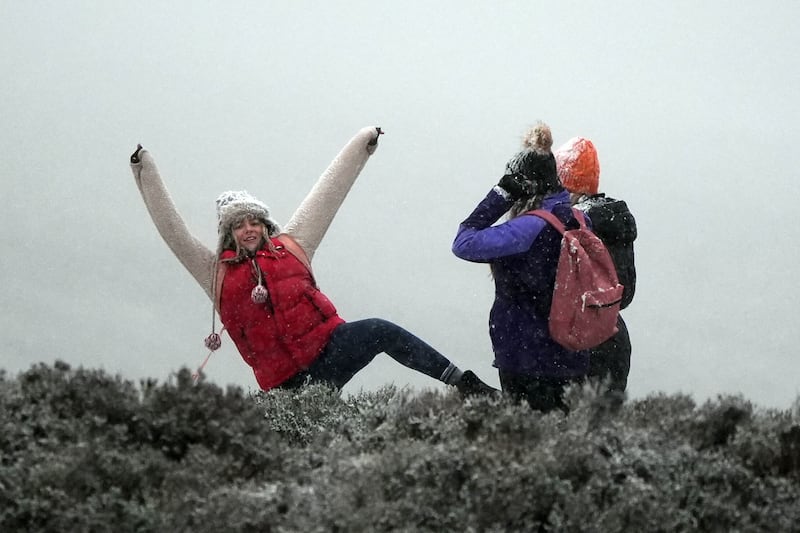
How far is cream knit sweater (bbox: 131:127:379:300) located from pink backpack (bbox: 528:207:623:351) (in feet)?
7.19

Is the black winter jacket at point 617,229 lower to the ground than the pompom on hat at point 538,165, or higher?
lower

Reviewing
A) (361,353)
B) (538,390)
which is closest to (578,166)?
(538,390)

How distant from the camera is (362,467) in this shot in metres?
4.99

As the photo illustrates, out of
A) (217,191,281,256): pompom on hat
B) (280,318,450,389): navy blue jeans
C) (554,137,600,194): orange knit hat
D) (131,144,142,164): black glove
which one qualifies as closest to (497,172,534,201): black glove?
(554,137,600,194): orange knit hat

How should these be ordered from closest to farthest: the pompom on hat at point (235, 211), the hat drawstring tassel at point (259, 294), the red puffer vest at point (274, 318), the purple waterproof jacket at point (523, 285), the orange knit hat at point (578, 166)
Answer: the purple waterproof jacket at point (523, 285) → the orange knit hat at point (578, 166) → the hat drawstring tassel at point (259, 294) → the red puffer vest at point (274, 318) → the pompom on hat at point (235, 211)

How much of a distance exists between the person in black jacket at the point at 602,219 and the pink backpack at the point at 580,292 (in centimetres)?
40

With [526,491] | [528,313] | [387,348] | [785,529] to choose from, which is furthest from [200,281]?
[785,529]

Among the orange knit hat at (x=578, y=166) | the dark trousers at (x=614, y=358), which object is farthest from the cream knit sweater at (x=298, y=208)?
the dark trousers at (x=614, y=358)

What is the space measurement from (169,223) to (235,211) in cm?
68

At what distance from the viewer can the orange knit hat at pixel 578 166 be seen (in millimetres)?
8086

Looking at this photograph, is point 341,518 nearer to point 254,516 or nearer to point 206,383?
point 254,516

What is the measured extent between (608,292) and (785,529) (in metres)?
2.91

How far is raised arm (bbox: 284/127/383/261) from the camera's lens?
8.97 meters

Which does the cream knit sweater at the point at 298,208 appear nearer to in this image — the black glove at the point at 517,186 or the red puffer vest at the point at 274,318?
the red puffer vest at the point at 274,318
